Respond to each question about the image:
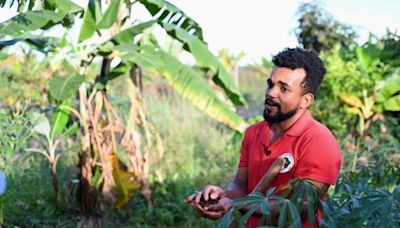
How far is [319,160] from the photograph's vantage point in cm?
220

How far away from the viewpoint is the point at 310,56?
238 cm

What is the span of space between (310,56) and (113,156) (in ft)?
10.9

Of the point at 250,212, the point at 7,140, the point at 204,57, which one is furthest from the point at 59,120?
the point at 250,212

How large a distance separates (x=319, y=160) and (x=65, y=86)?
3.11m

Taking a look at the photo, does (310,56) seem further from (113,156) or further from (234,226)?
(113,156)

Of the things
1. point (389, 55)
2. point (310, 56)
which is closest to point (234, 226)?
point (310, 56)

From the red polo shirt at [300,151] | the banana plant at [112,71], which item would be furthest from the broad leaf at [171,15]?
the red polo shirt at [300,151]

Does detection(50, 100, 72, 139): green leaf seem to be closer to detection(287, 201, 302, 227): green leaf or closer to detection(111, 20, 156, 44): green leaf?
detection(111, 20, 156, 44): green leaf

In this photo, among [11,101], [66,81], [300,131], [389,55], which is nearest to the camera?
[300,131]

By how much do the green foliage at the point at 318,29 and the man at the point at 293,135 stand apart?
7.58m

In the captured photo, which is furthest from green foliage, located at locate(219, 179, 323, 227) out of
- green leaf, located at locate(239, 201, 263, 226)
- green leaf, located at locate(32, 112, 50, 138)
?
green leaf, located at locate(32, 112, 50, 138)

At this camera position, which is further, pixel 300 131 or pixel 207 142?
pixel 207 142

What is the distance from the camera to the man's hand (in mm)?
2219

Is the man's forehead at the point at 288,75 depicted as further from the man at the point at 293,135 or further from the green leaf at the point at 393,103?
the green leaf at the point at 393,103
